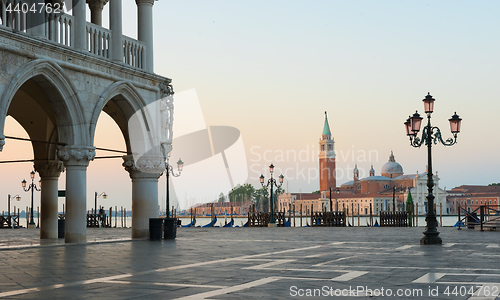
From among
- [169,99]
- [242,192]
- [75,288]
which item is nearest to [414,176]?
[242,192]

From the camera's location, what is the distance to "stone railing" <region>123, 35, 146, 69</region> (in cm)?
1864

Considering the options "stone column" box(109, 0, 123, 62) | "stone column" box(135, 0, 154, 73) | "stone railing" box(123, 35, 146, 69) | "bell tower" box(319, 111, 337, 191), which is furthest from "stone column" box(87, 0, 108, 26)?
"bell tower" box(319, 111, 337, 191)

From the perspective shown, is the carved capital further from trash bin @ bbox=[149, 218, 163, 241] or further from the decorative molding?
trash bin @ bbox=[149, 218, 163, 241]

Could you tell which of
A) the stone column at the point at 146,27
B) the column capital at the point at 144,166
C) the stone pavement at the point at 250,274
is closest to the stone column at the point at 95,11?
the stone column at the point at 146,27

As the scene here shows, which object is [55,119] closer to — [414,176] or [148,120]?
[148,120]

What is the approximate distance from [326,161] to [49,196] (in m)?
153

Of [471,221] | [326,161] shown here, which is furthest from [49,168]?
[326,161]

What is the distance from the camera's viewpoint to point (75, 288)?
301 inches

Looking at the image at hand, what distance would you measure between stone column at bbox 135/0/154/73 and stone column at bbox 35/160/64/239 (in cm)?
480

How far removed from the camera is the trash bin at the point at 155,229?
18844 millimetres

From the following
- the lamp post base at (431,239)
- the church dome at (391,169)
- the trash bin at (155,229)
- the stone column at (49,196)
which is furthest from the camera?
the church dome at (391,169)

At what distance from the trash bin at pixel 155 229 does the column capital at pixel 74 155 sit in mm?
3258

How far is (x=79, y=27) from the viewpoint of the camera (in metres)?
16.5

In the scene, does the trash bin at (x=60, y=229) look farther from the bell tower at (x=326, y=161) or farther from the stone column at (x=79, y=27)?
the bell tower at (x=326, y=161)
